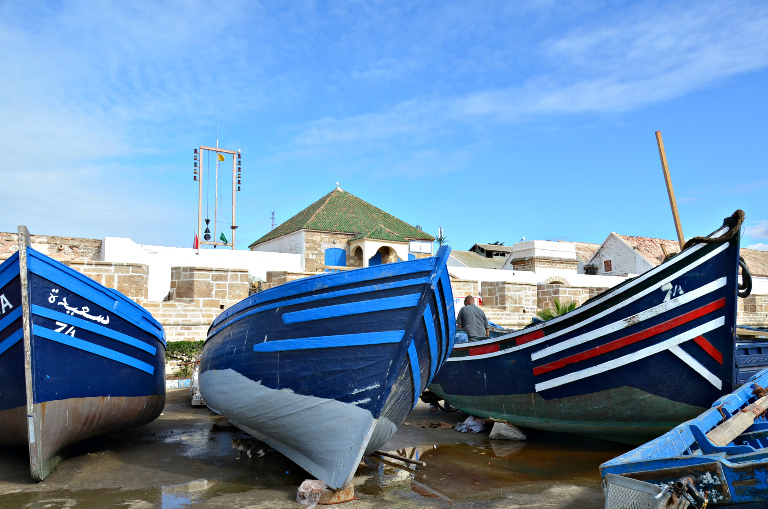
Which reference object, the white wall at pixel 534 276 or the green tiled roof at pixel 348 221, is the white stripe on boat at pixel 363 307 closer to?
the white wall at pixel 534 276

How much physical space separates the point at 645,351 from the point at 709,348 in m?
0.49

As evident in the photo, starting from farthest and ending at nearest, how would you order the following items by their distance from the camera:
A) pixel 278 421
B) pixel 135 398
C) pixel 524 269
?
pixel 524 269
pixel 135 398
pixel 278 421

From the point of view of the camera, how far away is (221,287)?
9766 mm

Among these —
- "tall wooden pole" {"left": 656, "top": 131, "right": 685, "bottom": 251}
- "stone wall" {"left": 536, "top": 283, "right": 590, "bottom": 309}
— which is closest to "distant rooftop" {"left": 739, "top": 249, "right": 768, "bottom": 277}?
"stone wall" {"left": 536, "top": 283, "right": 590, "bottom": 309}

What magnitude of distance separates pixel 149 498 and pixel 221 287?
247 inches

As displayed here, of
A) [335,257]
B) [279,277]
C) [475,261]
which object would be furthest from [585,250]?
[279,277]

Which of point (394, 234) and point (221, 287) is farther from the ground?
point (394, 234)

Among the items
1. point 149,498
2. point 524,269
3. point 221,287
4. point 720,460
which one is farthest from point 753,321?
point 149,498

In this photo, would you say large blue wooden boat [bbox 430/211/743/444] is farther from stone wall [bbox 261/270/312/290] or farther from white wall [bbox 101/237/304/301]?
white wall [bbox 101/237/304/301]

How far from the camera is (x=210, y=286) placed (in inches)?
382

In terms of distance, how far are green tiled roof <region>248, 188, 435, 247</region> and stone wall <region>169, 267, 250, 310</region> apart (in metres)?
12.9

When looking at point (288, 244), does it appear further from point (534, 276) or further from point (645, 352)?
point (645, 352)

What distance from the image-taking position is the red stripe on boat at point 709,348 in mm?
4445

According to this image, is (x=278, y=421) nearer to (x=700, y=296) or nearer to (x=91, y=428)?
(x=91, y=428)
